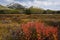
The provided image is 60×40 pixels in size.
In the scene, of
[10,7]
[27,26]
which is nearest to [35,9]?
[10,7]

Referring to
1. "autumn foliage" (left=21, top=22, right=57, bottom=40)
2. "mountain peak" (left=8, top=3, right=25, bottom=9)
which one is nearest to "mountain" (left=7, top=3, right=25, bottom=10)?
"mountain peak" (left=8, top=3, right=25, bottom=9)

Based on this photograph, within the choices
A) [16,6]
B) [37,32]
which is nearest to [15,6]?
[16,6]

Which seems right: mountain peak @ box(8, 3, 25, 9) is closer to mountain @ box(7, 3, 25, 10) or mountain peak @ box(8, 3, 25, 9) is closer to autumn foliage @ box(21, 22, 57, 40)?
mountain @ box(7, 3, 25, 10)

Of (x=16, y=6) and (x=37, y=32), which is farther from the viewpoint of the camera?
(x=16, y=6)

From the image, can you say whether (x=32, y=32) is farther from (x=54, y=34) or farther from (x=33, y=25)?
(x=54, y=34)

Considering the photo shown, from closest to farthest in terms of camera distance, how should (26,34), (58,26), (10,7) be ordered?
(26,34) < (58,26) < (10,7)

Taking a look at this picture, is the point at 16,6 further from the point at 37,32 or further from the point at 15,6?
the point at 37,32

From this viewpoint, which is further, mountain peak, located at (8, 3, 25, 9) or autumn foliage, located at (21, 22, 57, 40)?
mountain peak, located at (8, 3, 25, 9)

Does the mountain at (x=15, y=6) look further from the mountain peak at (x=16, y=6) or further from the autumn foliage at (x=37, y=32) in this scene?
the autumn foliage at (x=37, y=32)

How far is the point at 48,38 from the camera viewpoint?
15977 millimetres

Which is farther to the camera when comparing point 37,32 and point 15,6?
point 15,6

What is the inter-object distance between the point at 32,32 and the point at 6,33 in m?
1.88

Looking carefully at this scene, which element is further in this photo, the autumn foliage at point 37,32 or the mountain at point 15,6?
the mountain at point 15,6

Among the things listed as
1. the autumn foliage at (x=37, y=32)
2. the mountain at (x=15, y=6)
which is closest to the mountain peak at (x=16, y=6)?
the mountain at (x=15, y=6)
